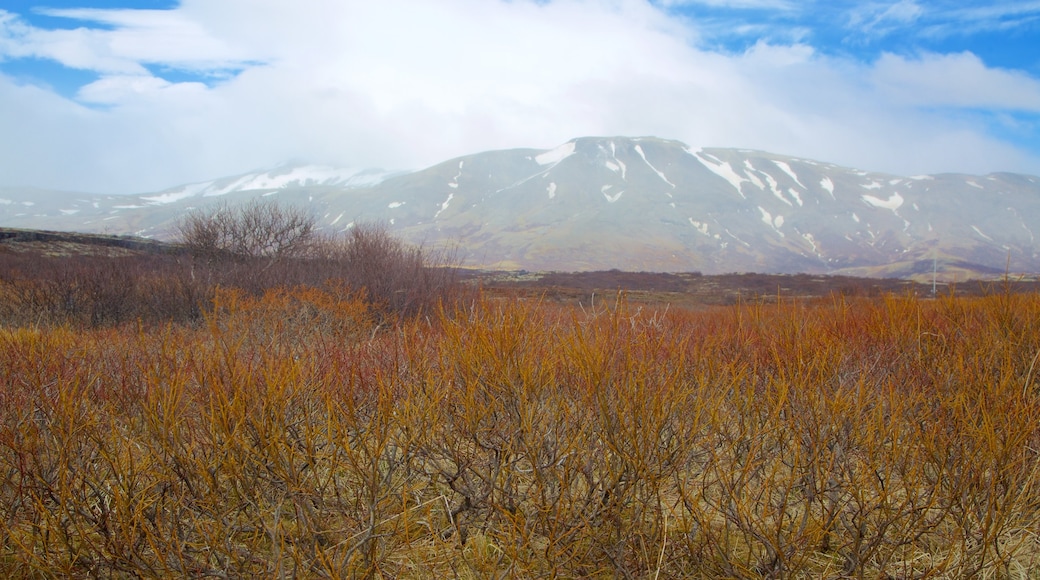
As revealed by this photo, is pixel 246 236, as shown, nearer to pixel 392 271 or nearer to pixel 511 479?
pixel 392 271

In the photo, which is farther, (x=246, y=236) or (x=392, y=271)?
(x=246, y=236)

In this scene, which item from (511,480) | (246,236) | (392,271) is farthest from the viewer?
(246,236)

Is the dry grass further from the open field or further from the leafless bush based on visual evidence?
the leafless bush

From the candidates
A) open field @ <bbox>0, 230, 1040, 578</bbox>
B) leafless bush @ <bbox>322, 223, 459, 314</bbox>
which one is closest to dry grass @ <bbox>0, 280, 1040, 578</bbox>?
open field @ <bbox>0, 230, 1040, 578</bbox>

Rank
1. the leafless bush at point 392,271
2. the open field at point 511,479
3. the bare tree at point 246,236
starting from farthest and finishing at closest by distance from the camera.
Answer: the bare tree at point 246,236
the leafless bush at point 392,271
the open field at point 511,479

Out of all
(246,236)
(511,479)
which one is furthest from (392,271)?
(511,479)

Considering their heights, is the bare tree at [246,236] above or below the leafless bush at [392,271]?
above

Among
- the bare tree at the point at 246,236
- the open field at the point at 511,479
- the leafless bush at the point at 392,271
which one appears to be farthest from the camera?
the bare tree at the point at 246,236

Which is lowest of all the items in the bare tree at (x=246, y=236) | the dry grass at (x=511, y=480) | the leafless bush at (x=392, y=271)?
the dry grass at (x=511, y=480)

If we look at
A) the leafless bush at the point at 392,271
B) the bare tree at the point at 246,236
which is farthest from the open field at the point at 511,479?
the bare tree at the point at 246,236

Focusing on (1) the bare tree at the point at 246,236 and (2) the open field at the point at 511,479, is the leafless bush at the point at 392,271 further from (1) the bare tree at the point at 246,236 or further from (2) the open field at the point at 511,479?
(2) the open field at the point at 511,479

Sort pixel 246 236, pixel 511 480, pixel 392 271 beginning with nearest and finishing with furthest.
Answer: pixel 511 480 → pixel 392 271 → pixel 246 236

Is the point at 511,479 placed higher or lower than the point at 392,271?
lower

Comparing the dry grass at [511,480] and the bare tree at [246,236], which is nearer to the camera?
the dry grass at [511,480]
